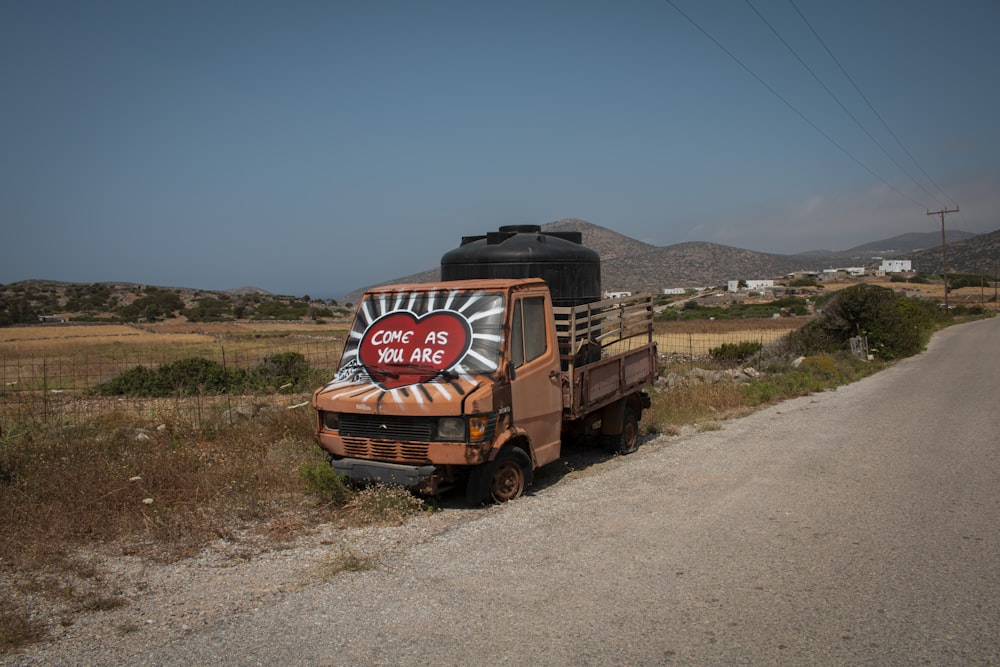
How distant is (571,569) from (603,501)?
2.08 metres

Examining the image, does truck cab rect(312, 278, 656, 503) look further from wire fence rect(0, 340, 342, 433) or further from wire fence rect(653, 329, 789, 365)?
wire fence rect(653, 329, 789, 365)

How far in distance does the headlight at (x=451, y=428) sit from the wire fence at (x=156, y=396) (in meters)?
4.76

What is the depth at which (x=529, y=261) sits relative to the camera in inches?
408

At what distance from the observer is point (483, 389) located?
740 cm

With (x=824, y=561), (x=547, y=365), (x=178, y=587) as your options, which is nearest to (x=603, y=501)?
(x=547, y=365)

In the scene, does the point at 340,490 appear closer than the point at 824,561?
No

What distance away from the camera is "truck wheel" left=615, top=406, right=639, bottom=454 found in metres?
10.6

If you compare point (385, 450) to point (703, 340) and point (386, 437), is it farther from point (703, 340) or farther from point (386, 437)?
point (703, 340)

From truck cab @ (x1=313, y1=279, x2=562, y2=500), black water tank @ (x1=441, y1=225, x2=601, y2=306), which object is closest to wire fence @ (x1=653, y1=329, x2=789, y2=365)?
black water tank @ (x1=441, y1=225, x2=601, y2=306)

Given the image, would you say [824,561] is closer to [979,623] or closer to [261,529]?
[979,623]

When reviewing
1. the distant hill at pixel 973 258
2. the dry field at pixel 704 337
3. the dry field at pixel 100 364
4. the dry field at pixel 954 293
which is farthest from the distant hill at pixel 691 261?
the dry field at pixel 100 364

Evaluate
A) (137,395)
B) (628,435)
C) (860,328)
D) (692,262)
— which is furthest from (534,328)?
(692,262)

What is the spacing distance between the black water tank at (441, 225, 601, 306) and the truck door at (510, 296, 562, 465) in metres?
1.71

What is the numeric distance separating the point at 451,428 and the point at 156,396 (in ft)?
42.9
